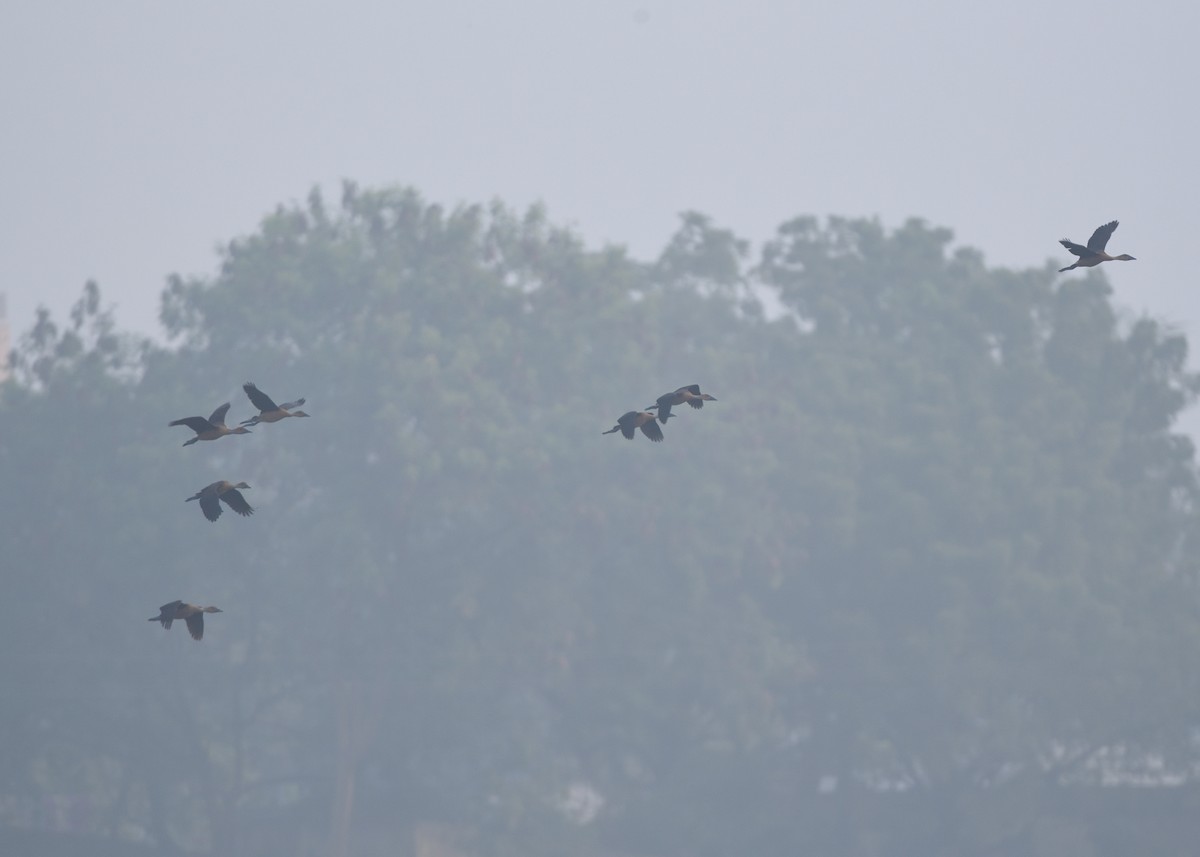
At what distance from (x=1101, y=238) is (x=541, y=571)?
80.1ft

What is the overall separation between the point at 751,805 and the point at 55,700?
44.7ft

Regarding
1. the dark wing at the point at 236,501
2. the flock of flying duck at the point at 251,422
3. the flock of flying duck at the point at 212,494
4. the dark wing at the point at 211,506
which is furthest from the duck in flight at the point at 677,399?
the dark wing at the point at 211,506

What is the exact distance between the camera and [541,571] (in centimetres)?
3625

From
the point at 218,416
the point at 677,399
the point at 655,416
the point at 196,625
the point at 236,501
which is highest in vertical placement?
the point at 677,399

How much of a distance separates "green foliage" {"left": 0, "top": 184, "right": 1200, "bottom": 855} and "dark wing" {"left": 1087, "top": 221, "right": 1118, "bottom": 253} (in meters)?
23.1

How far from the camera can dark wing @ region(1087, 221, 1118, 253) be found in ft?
41.2

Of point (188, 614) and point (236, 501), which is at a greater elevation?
point (236, 501)

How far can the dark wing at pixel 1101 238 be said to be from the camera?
1256 cm

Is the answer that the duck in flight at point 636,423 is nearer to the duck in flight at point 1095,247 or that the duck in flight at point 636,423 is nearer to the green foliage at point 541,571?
the duck in flight at point 1095,247

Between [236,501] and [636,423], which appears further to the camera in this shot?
[636,423]

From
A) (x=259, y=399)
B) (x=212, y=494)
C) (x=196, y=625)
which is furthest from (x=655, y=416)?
(x=196, y=625)

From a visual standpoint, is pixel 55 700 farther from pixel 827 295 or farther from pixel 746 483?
pixel 827 295

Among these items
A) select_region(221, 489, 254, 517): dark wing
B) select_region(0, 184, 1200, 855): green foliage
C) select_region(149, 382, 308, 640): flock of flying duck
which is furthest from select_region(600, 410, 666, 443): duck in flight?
select_region(0, 184, 1200, 855): green foliage

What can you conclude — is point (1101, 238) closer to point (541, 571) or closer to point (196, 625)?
point (196, 625)
